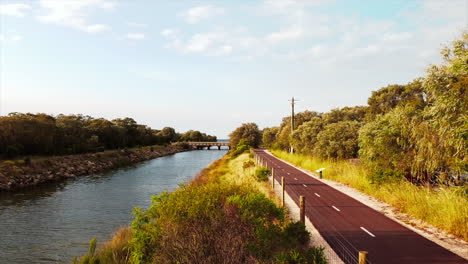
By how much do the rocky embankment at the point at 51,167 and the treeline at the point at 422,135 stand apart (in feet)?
106

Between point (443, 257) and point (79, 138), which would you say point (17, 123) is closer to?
point (79, 138)

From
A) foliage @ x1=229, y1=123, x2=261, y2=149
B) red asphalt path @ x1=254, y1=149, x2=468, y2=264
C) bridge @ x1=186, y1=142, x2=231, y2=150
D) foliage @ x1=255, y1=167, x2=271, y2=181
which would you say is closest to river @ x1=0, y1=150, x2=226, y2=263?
red asphalt path @ x1=254, y1=149, x2=468, y2=264

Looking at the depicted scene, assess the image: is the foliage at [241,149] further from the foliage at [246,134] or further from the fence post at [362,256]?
the fence post at [362,256]

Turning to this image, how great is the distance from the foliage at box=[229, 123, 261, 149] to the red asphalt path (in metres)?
65.3

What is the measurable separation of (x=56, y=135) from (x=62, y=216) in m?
36.2

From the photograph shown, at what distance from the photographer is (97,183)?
36.2m

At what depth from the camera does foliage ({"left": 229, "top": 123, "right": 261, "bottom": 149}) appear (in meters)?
82.4

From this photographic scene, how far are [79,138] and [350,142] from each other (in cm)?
5080

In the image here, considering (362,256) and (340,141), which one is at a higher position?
(340,141)

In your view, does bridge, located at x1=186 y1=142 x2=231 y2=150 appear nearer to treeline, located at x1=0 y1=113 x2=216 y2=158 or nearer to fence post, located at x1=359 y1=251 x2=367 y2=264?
treeline, located at x1=0 y1=113 x2=216 y2=158

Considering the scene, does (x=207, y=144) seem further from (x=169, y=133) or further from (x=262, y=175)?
(x=262, y=175)

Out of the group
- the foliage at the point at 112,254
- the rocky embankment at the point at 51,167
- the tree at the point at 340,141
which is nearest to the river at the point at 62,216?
the foliage at the point at 112,254

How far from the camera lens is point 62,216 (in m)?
21.1

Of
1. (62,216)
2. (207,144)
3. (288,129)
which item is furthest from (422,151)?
(207,144)
